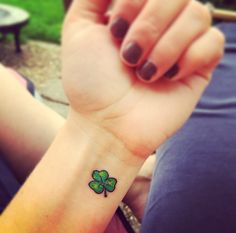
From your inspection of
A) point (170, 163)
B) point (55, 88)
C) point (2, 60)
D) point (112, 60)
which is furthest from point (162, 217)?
point (2, 60)

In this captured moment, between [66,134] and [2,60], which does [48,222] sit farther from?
[2,60]

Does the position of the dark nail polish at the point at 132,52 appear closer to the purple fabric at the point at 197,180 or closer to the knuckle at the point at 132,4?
the knuckle at the point at 132,4

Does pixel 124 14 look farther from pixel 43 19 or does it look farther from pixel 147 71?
pixel 43 19

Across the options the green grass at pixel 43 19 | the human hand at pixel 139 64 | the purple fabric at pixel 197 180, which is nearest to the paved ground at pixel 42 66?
the green grass at pixel 43 19

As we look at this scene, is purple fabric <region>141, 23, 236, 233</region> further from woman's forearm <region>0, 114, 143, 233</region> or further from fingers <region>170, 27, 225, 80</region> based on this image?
fingers <region>170, 27, 225, 80</region>

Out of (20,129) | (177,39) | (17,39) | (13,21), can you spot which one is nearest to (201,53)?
(177,39)

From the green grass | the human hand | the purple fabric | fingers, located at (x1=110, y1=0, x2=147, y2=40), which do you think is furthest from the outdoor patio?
fingers, located at (x1=110, y1=0, x2=147, y2=40)
